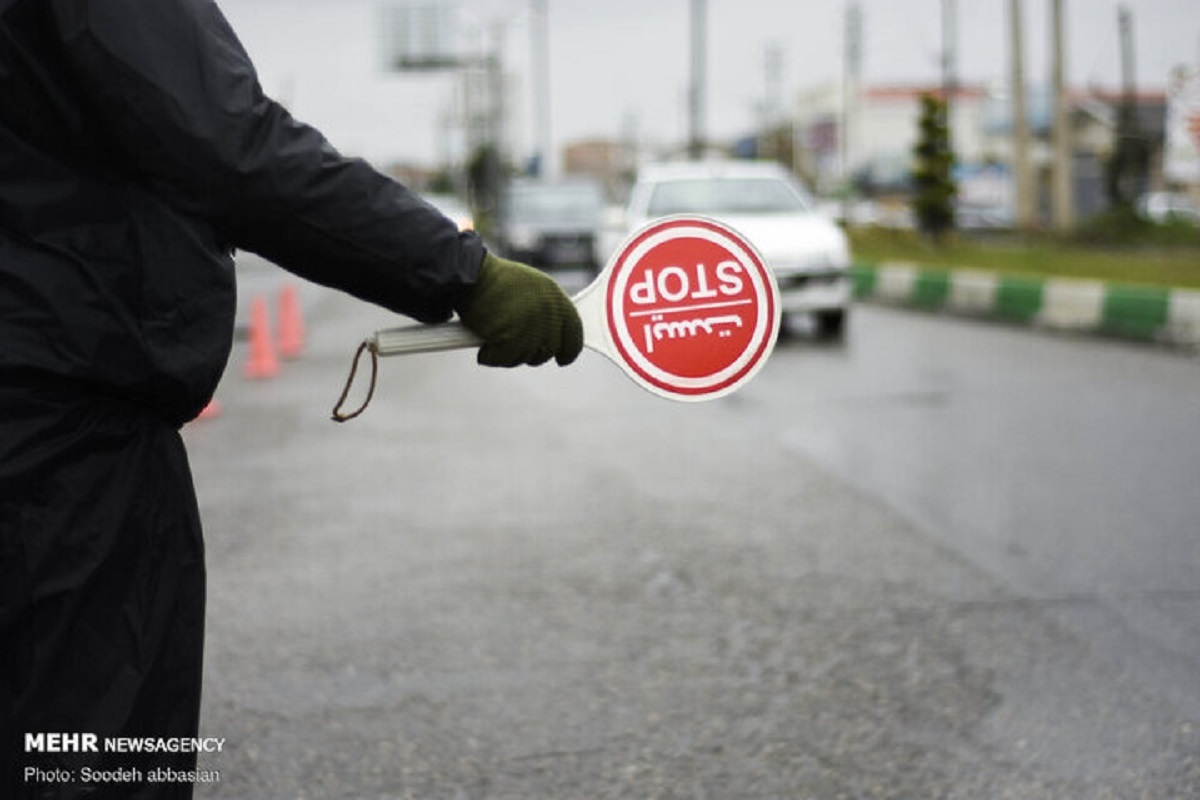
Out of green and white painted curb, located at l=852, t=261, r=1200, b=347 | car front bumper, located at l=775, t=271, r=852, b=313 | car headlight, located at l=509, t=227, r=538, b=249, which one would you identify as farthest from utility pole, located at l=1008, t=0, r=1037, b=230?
car front bumper, located at l=775, t=271, r=852, b=313

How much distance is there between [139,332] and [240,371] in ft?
41.1

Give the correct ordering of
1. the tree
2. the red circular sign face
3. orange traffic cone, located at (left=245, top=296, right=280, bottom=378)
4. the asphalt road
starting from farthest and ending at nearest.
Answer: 1. the tree
2. orange traffic cone, located at (left=245, top=296, right=280, bottom=378)
3. the asphalt road
4. the red circular sign face

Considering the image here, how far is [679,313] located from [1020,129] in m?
39.8

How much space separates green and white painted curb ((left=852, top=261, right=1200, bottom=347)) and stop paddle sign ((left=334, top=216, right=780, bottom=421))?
1240 centimetres

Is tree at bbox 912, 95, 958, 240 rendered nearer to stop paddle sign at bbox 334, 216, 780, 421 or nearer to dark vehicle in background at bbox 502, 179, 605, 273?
dark vehicle in background at bbox 502, 179, 605, 273

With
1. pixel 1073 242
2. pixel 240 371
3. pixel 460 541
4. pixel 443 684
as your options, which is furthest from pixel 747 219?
pixel 1073 242

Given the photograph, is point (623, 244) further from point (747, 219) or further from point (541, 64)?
point (541, 64)

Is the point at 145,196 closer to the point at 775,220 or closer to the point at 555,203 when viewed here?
the point at 775,220

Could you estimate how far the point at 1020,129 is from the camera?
40.2 m

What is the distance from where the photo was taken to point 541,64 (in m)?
66.6

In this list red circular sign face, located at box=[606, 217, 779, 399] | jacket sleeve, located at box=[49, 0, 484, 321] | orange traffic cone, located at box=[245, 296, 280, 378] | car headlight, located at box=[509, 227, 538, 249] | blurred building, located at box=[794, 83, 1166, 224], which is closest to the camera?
jacket sleeve, located at box=[49, 0, 484, 321]

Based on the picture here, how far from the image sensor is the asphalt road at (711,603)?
12.4ft

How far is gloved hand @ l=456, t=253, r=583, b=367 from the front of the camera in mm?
2008

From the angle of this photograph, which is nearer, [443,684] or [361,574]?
[443,684]
